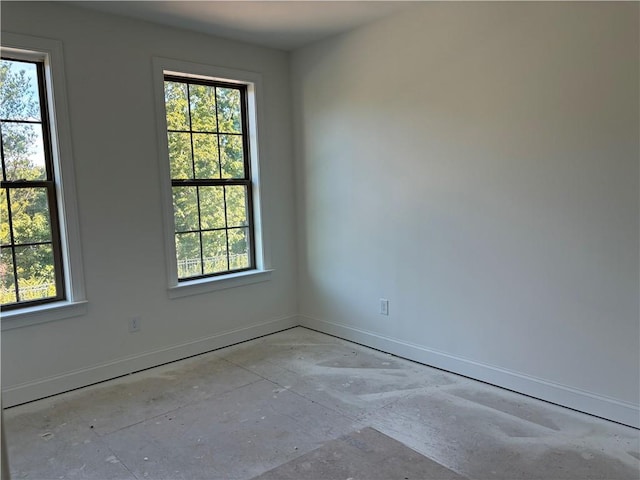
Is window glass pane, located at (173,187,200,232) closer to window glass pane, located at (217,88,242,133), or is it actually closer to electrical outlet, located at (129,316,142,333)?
window glass pane, located at (217,88,242,133)

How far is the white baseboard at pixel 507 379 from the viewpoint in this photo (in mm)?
2615

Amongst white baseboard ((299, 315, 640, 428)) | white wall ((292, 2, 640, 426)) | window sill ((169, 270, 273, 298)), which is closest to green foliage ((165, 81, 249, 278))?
window sill ((169, 270, 273, 298))

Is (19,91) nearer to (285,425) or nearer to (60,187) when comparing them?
(60,187)

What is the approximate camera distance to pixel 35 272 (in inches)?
123

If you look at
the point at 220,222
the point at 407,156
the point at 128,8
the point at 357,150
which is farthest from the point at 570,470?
the point at 128,8

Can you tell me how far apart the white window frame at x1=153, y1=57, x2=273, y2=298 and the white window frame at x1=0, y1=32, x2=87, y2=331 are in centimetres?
63

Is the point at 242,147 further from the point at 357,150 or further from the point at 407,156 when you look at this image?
the point at 407,156

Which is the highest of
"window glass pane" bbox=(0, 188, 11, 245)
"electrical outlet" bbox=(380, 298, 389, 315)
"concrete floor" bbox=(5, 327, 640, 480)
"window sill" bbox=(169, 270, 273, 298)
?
"window glass pane" bbox=(0, 188, 11, 245)

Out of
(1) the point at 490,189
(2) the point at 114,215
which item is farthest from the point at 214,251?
(1) the point at 490,189

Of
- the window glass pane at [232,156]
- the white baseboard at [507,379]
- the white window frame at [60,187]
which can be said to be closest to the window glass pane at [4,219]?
the white window frame at [60,187]

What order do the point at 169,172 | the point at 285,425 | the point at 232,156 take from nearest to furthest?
the point at 285,425, the point at 169,172, the point at 232,156

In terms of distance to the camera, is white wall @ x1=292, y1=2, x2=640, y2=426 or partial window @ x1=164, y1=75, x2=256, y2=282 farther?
partial window @ x1=164, y1=75, x2=256, y2=282

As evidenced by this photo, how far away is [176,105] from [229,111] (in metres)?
0.50

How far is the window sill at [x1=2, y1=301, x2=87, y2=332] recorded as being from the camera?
297 centimetres
